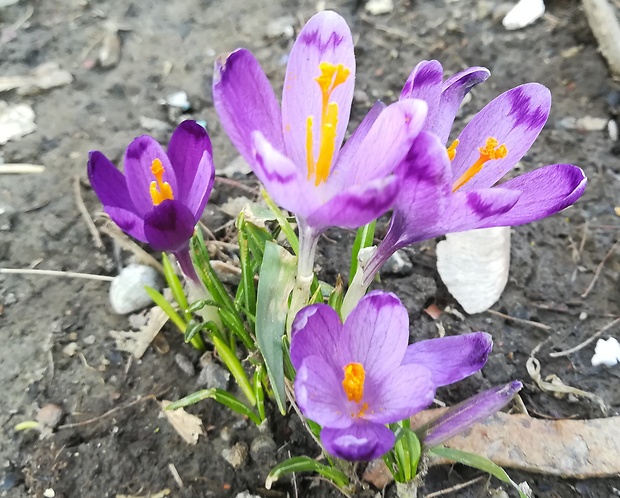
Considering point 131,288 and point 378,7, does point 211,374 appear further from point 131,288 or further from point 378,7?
point 378,7

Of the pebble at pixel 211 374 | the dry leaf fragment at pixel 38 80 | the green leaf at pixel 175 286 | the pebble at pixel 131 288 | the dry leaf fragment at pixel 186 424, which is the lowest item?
the dry leaf fragment at pixel 186 424

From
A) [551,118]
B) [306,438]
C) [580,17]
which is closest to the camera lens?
[306,438]

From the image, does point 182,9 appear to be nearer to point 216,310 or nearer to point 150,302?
point 150,302

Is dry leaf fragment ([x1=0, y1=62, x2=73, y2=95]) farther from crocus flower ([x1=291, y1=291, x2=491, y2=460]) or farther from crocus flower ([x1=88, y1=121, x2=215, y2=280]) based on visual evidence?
crocus flower ([x1=291, y1=291, x2=491, y2=460])

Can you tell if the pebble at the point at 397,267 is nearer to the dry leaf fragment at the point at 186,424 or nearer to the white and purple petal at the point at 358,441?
the dry leaf fragment at the point at 186,424

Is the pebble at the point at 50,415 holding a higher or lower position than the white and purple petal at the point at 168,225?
lower

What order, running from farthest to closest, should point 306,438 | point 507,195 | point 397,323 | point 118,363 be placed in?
1. point 118,363
2. point 306,438
3. point 397,323
4. point 507,195

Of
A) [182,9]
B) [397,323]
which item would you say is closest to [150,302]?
[397,323]

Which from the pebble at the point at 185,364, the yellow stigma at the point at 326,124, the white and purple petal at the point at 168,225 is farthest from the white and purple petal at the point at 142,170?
the pebble at the point at 185,364
